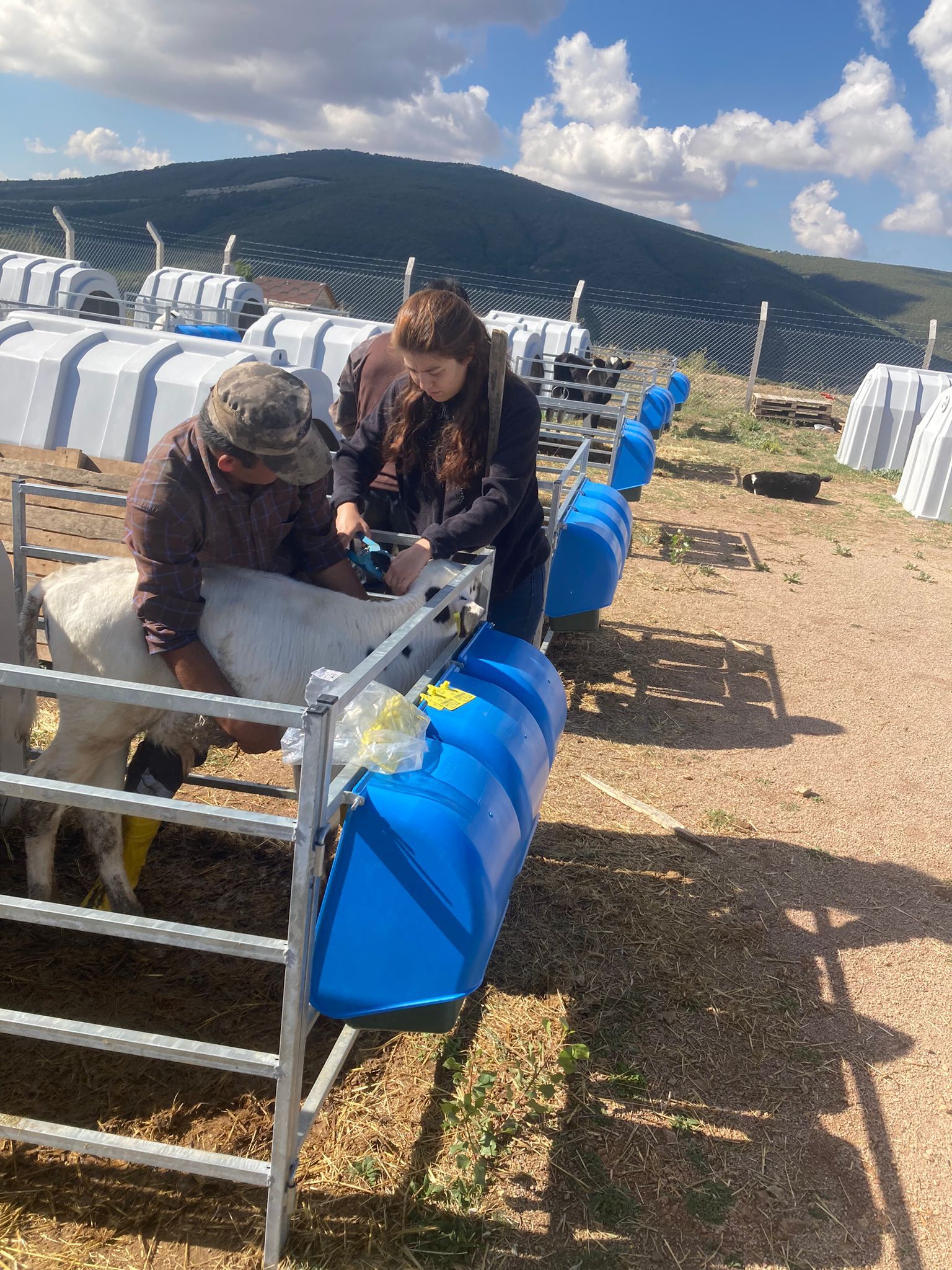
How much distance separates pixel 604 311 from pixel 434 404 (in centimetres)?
5041

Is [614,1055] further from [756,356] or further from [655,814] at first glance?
[756,356]

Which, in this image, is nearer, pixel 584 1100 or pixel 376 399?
pixel 584 1100

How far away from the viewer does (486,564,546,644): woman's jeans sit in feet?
12.0

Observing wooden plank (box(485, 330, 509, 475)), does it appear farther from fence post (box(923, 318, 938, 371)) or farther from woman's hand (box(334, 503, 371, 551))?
fence post (box(923, 318, 938, 371))

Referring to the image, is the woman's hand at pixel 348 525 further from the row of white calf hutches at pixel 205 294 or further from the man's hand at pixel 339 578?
the row of white calf hutches at pixel 205 294

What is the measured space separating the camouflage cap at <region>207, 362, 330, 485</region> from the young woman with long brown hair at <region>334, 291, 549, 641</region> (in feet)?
1.64

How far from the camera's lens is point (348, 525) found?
3373mm

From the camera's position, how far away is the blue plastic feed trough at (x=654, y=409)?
1117cm

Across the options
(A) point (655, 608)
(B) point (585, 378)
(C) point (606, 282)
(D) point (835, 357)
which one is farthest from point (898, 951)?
(C) point (606, 282)

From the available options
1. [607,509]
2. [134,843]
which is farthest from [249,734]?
[607,509]

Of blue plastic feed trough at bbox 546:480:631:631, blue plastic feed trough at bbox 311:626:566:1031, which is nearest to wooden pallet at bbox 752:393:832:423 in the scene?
blue plastic feed trough at bbox 546:480:631:631

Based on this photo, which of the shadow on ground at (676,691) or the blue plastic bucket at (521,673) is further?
the shadow on ground at (676,691)

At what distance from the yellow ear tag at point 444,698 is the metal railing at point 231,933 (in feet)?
0.66

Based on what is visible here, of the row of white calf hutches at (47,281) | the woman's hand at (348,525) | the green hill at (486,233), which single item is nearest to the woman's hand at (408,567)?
the woman's hand at (348,525)
